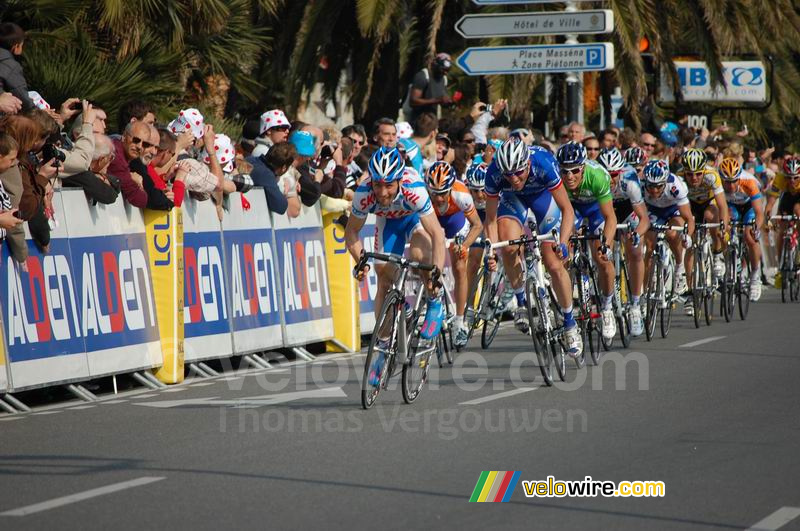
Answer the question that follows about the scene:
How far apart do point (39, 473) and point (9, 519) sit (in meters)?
1.20

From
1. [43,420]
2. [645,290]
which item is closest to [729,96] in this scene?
[645,290]

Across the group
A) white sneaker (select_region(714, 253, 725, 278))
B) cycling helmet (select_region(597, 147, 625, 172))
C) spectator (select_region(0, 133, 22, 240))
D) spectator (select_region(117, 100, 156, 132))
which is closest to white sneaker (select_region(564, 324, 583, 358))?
cycling helmet (select_region(597, 147, 625, 172))

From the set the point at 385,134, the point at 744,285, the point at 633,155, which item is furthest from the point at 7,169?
the point at 744,285

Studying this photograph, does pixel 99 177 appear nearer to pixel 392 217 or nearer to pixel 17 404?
pixel 17 404

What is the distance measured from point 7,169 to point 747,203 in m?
12.1

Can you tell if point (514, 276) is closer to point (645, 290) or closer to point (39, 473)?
point (645, 290)

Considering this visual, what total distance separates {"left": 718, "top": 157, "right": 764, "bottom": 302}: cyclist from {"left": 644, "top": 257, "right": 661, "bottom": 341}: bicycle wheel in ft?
11.6

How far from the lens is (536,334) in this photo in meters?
10.9

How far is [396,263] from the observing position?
9719 mm

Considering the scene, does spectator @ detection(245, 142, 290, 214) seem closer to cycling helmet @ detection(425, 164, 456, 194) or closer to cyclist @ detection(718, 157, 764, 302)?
cycling helmet @ detection(425, 164, 456, 194)

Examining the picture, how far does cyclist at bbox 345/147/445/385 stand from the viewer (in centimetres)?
971

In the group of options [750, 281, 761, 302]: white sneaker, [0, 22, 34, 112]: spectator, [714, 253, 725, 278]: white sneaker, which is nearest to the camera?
[0, 22, 34, 112]: spectator

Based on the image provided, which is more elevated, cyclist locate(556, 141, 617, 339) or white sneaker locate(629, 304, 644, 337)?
cyclist locate(556, 141, 617, 339)

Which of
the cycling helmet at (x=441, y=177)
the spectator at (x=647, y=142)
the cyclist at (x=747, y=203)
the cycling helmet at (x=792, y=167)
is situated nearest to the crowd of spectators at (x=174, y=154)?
the cycling helmet at (x=441, y=177)
